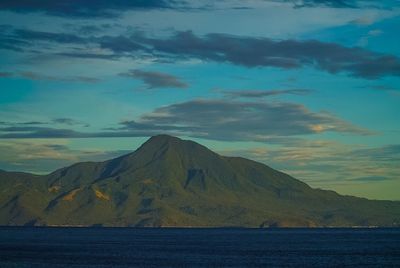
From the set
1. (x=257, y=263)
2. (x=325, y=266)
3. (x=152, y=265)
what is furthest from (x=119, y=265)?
(x=325, y=266)

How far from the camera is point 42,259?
7023 inches

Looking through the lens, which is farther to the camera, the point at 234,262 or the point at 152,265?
the point at 234,262

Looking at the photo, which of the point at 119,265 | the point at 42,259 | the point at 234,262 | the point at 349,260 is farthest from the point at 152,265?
the point at 349,260

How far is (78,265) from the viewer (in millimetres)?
158750

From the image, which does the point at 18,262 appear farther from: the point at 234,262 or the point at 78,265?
the point at 234,262

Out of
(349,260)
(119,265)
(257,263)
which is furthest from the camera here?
(349,260)

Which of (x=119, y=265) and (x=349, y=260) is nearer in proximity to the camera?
(x=119, y=265)

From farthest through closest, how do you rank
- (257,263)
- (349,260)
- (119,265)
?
(349,260) < (257,263) < (119,265)

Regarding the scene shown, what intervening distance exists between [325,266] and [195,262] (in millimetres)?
30656

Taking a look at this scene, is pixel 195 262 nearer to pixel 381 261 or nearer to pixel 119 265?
pixel 119 265

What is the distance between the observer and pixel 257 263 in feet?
552

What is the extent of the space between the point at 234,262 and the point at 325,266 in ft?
73.0

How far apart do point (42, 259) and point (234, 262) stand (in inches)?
1913

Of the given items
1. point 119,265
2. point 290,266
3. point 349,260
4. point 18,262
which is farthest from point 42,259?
point 349,260
